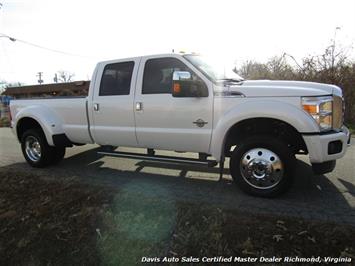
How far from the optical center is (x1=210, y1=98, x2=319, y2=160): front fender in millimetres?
3721

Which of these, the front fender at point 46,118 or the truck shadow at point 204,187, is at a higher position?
the front fender at point 46,118

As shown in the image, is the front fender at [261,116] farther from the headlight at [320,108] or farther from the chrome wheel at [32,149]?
the chrome wheel at [32,149]

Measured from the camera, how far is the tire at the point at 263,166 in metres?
3.90

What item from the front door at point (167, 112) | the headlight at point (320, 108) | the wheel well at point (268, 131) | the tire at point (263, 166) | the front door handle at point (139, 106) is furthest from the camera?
the front door handle at point (139, 106)

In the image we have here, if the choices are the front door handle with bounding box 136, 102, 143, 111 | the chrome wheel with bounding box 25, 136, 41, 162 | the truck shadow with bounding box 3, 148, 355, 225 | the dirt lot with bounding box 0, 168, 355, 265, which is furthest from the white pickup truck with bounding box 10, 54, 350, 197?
the dirt lot with bounding box 0, 168, 355, 265

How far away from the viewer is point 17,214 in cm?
405

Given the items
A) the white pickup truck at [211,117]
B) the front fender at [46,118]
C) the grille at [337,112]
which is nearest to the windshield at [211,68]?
the white pickup truck at [211,117]

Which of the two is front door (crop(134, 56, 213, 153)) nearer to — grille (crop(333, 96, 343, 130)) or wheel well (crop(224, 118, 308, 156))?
wheel well (crop(224, 118, 308, 156))

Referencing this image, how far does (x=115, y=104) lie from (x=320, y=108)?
3.20m

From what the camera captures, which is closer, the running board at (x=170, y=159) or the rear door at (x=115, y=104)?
the running board at (x=170, y=159)

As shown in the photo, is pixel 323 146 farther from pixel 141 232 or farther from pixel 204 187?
pixel 141 232

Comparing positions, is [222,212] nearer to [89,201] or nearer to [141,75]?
[89,201]

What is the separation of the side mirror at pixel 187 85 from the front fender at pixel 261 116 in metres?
0.48

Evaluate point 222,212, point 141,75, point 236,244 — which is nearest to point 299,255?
point 236,244
